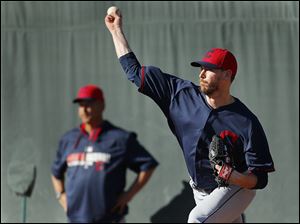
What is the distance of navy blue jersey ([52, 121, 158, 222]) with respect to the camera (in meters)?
7.02

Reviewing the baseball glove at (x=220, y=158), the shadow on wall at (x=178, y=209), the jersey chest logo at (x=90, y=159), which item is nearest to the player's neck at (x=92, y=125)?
the jersey chest logo at (x=90, y=159)

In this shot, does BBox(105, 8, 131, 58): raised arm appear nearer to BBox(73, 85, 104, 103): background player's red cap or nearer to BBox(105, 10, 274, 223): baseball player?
BBox(105, 10, 274, 223): baseball player

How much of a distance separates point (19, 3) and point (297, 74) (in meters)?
2.81

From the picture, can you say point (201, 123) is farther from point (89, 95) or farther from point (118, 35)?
point (89, 95)

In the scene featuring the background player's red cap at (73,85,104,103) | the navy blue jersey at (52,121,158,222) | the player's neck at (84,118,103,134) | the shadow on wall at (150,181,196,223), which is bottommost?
the shadow on wall at (150,181,196,223)

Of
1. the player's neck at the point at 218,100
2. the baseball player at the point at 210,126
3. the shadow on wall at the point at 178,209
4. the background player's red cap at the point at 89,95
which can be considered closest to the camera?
the baseball player at the point at 210,126

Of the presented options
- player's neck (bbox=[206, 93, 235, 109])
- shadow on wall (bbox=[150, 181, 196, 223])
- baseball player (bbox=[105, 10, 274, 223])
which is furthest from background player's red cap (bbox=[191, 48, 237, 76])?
shadow on wall (bbox=[150, 181, 196, 223])

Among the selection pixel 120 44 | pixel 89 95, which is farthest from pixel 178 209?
pixel 120 44

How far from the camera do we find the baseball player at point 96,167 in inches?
277

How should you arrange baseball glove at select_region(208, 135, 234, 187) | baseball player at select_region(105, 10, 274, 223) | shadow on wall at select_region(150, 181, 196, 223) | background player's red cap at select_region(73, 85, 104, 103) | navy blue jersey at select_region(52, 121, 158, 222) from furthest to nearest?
shadow on wall at select_region(150, 181, 196, 223) → background player's red cap at select_region(73, 85, 104, 103) → navy blue jersey at select_region(52, 121, 158, 222) → baseball player at select_region(105, 10, 274, 223) → baseball glove at select_region(208, 135, 234, 187)

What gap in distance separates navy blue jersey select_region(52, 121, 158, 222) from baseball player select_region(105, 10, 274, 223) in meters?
2.15

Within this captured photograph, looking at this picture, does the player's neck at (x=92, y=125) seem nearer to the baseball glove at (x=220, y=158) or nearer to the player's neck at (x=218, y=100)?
the player's neck at (x=218, y=100)

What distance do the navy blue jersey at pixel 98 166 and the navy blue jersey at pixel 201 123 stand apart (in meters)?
2.18

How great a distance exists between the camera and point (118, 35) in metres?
4.95
